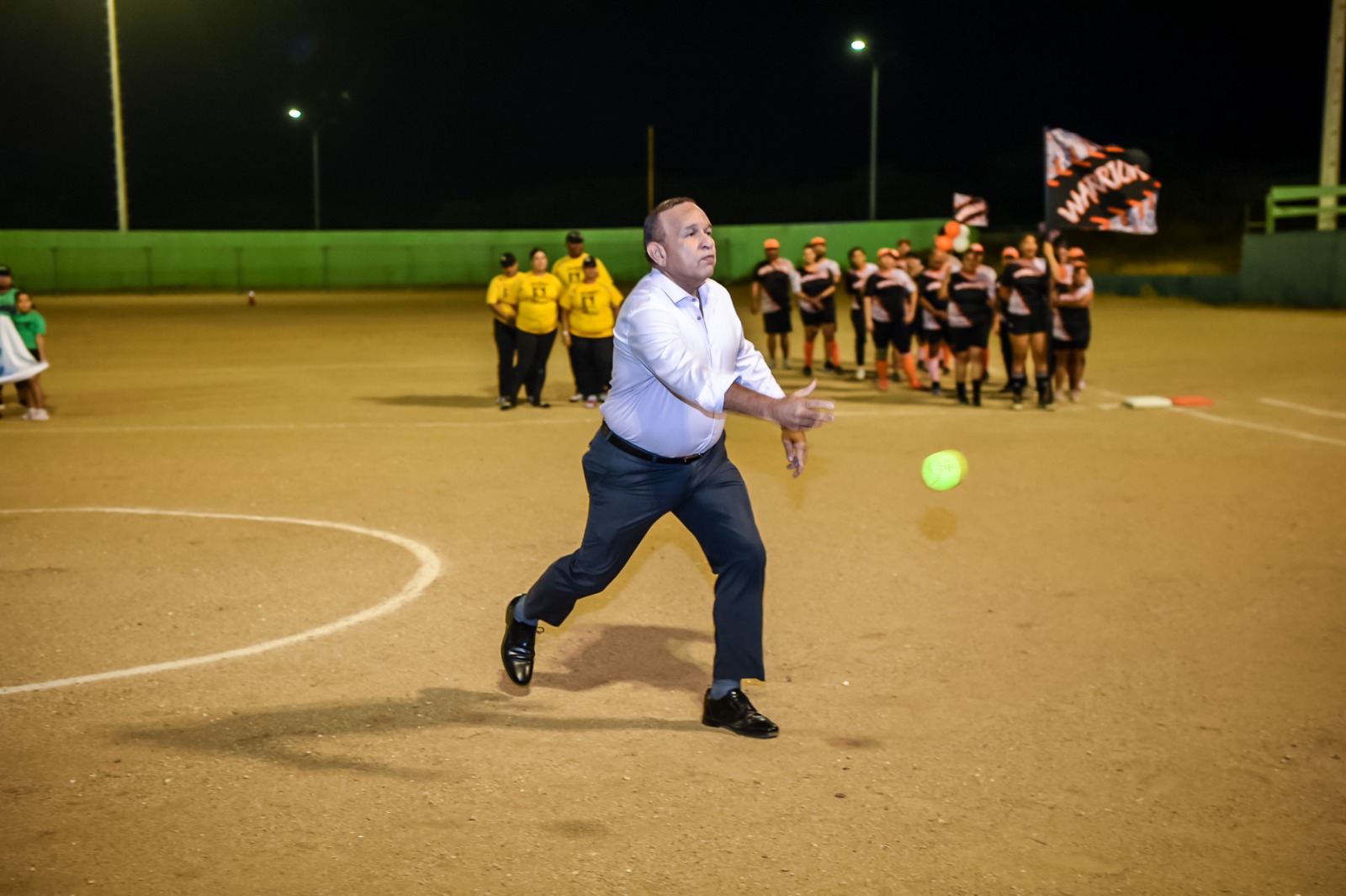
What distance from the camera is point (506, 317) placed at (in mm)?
16625

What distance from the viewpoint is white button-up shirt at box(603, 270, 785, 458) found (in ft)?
16.9

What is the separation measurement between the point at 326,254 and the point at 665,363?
5426cm

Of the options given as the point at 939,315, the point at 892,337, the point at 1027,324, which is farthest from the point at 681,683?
the point at 892,337

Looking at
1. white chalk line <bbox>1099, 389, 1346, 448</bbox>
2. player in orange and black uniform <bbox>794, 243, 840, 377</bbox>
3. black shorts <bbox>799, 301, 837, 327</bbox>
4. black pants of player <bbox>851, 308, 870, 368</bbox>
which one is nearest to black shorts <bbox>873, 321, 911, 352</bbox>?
player in orange and black uniform <bbox>794, 243, 840, 377</bbox>

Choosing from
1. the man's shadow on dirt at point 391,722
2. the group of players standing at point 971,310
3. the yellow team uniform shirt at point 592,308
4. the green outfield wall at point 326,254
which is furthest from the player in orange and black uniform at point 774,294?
the green outfield wall at point 326,254

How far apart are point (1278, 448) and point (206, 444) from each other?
413 inches

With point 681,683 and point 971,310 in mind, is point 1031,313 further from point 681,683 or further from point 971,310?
point 681,683

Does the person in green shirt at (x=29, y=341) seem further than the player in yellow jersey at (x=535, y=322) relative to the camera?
No

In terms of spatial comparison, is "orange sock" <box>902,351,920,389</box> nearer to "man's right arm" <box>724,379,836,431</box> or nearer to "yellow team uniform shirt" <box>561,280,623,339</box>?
"yellow team uniform shirt" <box>561,280,623,339</box>

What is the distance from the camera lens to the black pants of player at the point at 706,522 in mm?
5469

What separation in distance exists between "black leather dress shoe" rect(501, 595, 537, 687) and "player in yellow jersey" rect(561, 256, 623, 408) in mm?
10134

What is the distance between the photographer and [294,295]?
5084 cm

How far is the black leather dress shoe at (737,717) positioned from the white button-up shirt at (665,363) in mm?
1026

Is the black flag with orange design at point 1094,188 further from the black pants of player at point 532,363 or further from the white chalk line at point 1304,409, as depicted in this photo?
the black pants of player at point 532,363
